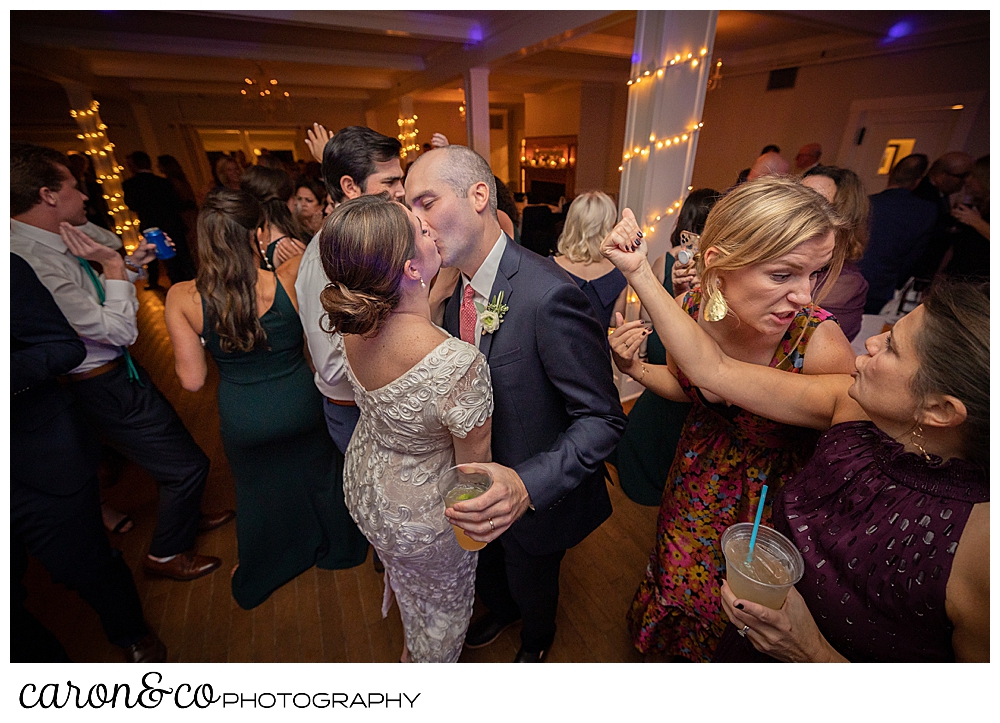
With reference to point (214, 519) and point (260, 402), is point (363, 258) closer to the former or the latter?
point (260, 402)

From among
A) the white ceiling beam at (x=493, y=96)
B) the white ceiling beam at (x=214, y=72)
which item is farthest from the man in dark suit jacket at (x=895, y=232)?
the white ceiling beam at (x=493, y=96)

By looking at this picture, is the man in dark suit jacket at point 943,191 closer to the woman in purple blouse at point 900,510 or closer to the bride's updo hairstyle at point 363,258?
the woman in purple blouse at point 900,510

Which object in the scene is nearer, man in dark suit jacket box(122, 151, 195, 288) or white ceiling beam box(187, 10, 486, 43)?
white ceiling beam box(187, 10, 486, 43)

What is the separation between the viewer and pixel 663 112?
305 cm

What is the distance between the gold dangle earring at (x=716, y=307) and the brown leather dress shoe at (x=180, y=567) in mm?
2646

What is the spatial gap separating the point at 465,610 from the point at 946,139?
7773 millimetres

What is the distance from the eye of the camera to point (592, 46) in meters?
6.11

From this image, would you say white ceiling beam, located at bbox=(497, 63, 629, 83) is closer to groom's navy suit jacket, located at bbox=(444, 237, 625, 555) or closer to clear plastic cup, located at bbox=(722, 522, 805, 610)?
groom's navy suit jacket, located at bbox=(444, 237, 625, 555)

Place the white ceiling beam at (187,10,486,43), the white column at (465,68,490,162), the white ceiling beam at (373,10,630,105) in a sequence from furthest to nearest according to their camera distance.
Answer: the white column at (465,68,490,162) < the white ceiling beam at (187,10,486,43) < the white ceiling beam at (373,10,630,105)

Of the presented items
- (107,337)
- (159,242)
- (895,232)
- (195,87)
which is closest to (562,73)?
(895,232)

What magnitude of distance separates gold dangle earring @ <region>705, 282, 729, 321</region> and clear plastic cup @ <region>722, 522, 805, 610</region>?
541mm

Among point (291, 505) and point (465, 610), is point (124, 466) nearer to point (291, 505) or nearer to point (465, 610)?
point (291, 505)

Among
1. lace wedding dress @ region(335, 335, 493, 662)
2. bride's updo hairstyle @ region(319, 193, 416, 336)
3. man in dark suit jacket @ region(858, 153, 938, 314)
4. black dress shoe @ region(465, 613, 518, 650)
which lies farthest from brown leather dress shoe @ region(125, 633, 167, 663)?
man in dark suit jacket @ region(858, 153, 938, 314)

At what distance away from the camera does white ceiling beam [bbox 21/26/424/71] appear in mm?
5203
